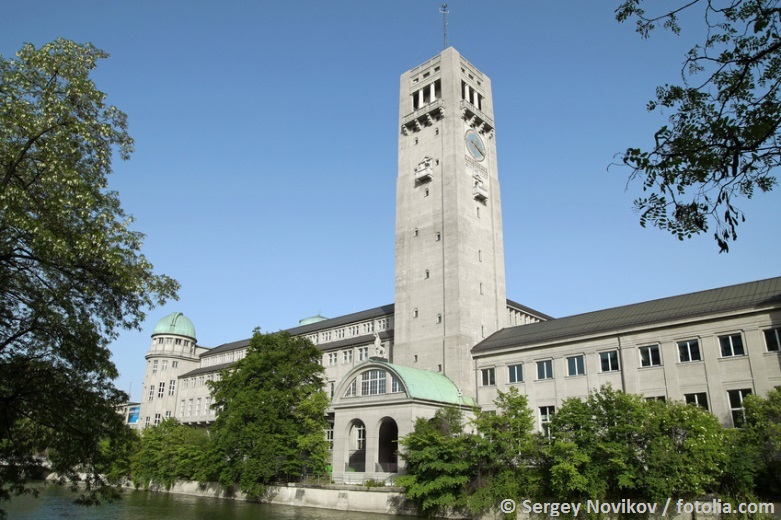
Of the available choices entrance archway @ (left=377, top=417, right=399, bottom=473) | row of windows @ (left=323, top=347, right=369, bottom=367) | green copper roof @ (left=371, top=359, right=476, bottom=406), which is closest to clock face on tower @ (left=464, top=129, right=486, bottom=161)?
row of windows @ (left=323, top=347, right=369, bottom=367)

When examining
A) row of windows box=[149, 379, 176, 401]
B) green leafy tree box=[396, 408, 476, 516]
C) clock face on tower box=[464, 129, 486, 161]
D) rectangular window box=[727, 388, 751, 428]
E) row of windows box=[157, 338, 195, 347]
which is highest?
clock face on tower box=[464, 129, 486, 161]

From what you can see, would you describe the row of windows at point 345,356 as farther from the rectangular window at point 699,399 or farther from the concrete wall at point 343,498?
the rectangular window at point 699,399

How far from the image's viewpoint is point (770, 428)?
29922 millimetres

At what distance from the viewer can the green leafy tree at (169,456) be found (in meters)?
62.1

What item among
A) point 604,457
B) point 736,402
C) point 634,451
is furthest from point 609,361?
point 634,451

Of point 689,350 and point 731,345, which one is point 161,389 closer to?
point 689,350

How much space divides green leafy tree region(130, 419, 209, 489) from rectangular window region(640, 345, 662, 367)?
40.6 metres

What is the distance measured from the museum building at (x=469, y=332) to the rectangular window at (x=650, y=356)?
117mm

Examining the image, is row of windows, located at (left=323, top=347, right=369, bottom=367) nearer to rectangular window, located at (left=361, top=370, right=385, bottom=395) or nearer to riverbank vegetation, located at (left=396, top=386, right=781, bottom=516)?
rectangular window, located at (left=361, top=370, right=385, bottom=395)

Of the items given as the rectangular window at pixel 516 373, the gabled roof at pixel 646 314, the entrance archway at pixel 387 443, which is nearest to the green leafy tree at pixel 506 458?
the gabled roof at pixel 646 314

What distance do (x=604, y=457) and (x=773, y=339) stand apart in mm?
15821

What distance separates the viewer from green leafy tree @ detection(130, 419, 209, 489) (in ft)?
204

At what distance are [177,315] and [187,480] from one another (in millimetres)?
A: 44566

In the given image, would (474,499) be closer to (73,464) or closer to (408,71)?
(73,464)
